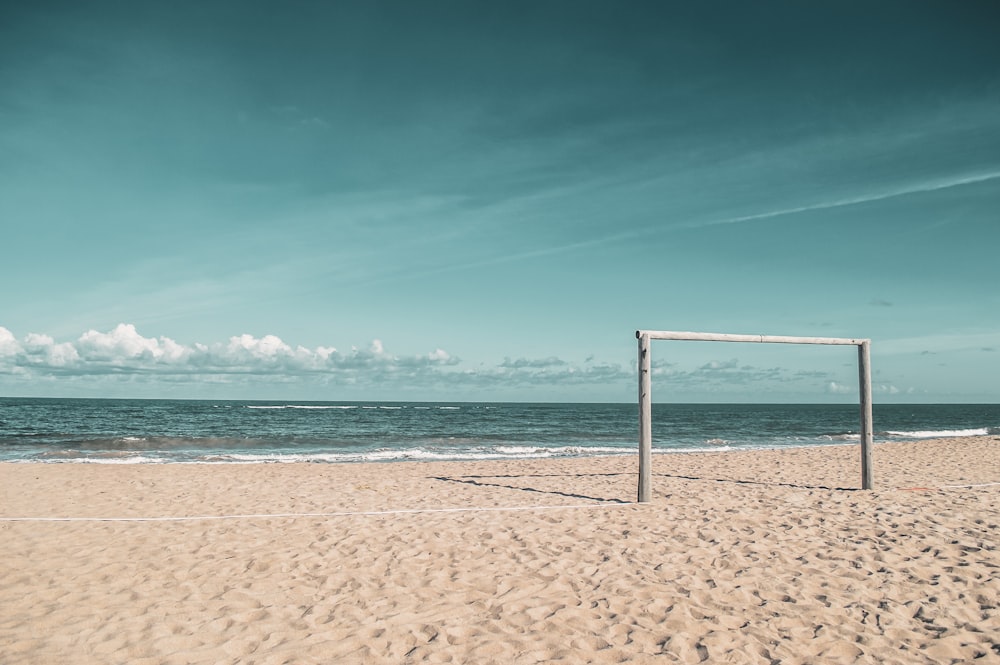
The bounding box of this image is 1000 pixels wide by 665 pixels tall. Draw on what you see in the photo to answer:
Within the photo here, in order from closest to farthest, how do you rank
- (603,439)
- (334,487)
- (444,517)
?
(444,517) → (334,487) → (603,439)

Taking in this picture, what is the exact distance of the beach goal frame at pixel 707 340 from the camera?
7.87 meters

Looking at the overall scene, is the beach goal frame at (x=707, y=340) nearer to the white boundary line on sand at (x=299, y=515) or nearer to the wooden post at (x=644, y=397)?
the wooden post at (x=644, y=397)

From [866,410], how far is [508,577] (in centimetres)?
670

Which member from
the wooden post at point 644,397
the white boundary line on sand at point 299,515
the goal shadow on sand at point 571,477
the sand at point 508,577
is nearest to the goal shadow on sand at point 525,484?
the goal shadow on sand at point 571,477

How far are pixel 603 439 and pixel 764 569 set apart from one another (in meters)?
20.3

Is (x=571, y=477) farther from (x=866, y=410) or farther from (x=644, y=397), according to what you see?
(x=866, y=410)

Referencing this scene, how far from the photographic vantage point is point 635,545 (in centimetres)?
571

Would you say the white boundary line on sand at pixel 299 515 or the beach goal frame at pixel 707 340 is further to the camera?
the beach goal frame at pixel 707 340

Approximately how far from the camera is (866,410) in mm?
8875

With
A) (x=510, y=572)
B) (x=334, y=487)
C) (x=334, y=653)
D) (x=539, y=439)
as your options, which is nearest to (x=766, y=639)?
(x=510, y=572)

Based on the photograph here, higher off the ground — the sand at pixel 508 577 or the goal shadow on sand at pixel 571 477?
the sand at pixel 508 577

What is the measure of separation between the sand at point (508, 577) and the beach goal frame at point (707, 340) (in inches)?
15.8

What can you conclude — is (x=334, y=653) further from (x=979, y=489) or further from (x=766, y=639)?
(x=979, y=489)

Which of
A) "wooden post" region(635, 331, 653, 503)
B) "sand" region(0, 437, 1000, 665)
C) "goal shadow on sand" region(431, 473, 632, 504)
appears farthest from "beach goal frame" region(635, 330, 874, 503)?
"goal shadow on sand" region(431, 473, 632, 504)
